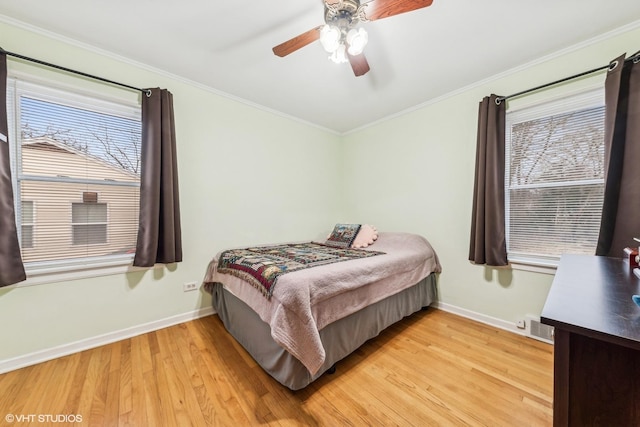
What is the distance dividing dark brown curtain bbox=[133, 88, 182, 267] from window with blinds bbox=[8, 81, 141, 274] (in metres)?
0.22

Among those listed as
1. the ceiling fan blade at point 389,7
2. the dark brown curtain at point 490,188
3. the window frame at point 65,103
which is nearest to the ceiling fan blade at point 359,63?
the ceiling fan blade at point 389,7

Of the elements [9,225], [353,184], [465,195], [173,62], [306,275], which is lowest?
[306,275]

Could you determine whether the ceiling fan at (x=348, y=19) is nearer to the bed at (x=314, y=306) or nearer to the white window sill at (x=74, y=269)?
the bed at (x=314, y=306)

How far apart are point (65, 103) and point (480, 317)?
4191mm

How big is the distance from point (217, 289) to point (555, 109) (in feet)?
11.6

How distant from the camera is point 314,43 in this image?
1858mm

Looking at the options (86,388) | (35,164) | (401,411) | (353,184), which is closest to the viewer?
(401,411)

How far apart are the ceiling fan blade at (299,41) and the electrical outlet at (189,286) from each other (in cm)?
227

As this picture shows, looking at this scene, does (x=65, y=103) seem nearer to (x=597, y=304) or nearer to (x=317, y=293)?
(x=317, y=293)

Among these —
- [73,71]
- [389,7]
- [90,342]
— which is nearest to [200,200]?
[73,71]

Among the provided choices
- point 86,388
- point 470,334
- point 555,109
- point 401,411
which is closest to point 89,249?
point 86,388

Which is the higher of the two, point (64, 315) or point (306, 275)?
→ point (306, 275)

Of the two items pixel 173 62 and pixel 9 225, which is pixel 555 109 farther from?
pixel 9 225

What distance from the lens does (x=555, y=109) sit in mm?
2000
